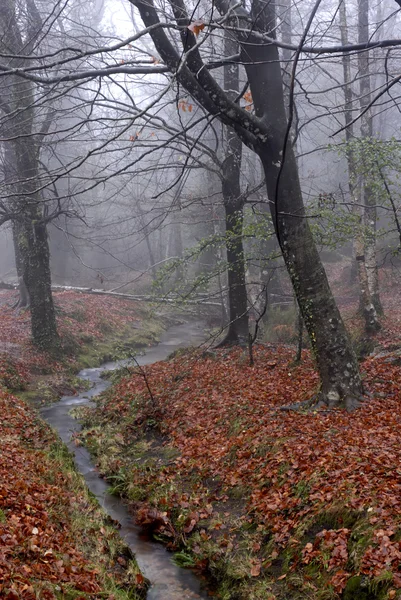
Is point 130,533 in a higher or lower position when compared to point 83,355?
lower

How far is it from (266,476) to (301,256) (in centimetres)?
326

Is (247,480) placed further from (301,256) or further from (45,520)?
(301,256)

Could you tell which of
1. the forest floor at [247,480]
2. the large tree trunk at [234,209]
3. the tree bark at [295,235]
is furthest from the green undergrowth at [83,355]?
the tree bark at [295,235]

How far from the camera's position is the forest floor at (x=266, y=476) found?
16.6ft

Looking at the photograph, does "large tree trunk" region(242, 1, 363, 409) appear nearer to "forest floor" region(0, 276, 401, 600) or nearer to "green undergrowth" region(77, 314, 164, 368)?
"forest floor" region(0, 276, 401, 600)

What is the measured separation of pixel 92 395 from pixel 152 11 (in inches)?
370

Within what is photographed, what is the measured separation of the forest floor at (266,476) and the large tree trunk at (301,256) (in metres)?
0.64

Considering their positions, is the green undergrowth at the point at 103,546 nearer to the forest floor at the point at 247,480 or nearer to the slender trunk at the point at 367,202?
the forest floor at the point at 247,480

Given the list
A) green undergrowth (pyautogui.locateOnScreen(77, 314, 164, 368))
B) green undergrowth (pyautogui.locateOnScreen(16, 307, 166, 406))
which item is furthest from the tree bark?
green undergrowth (pyautogui.locateOnScreen(77, 314, 164, 368))

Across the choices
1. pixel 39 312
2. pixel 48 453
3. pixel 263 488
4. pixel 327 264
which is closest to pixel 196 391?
pixel 48 453

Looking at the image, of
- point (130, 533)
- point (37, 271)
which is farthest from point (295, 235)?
point (37, 271)

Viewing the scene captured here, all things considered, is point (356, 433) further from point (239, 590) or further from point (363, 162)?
point (363, 162)

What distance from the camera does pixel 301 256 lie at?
25.7 ft

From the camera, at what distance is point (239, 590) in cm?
533
